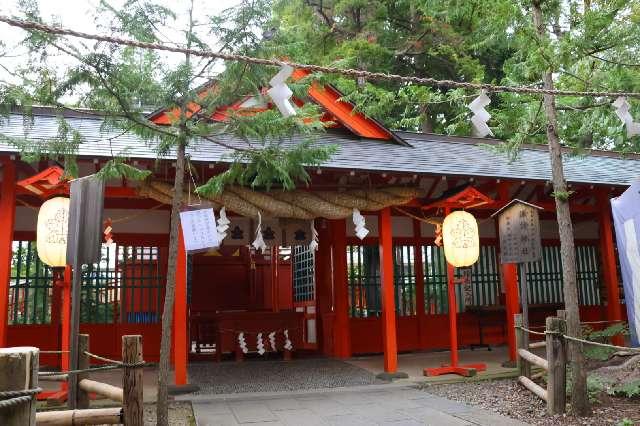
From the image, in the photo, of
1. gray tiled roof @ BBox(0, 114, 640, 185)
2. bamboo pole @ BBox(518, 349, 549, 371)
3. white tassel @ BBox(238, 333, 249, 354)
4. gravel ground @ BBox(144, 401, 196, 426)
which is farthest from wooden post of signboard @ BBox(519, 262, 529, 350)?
white tassel @ BBox(238, 333, 249, 354)

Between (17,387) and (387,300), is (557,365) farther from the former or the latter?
(17,387)

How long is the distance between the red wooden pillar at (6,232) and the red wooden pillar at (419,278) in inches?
307

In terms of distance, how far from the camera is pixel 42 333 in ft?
31.3

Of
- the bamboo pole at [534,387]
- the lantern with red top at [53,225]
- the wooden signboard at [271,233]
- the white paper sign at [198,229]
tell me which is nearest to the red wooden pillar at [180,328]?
the lantern with red top at [53,225]

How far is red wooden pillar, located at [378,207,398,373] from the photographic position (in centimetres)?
871

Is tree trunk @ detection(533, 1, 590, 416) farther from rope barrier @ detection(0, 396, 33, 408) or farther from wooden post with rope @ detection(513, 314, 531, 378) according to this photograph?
rope barrier @ detection(0, 396, 33, 408)

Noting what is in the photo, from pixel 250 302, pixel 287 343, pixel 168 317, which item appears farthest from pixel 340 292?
pixel 168 317

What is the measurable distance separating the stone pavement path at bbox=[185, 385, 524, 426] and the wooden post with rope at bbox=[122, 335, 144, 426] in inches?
75.1

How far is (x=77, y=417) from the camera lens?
13.4 feet

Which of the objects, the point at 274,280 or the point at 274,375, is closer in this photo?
the point at 274,375

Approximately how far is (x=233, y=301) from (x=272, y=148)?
736cm

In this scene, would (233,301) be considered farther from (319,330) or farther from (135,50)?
(135,50)

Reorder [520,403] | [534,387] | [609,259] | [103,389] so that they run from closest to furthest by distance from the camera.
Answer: [103,389] < [520,403] < [534,387] < [609,259]

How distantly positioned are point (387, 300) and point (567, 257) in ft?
10.5
